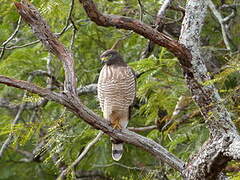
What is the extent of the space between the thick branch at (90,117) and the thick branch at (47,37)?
0.09 m

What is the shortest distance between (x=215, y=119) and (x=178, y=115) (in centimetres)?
209

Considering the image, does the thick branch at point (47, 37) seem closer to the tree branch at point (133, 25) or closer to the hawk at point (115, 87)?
the tree branch at point (133, 25)

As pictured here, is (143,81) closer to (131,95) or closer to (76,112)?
(131,95)

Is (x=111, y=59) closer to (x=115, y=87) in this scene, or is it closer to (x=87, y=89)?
(x=115, y=87)

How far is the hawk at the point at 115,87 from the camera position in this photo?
5.79m

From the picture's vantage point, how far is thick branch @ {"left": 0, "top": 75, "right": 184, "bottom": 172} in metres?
3.76

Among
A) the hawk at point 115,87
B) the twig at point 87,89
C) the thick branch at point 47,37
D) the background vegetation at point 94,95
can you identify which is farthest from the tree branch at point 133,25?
the twig at point 87,89

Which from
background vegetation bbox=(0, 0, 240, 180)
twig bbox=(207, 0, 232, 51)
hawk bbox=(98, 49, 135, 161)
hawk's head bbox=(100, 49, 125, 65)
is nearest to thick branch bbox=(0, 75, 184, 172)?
background vegetation bbox=(0, 0, 240, 180)

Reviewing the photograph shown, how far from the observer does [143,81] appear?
561cm

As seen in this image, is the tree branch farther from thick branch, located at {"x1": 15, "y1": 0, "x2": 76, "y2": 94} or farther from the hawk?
the hawk

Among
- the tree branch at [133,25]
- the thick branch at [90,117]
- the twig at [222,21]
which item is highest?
the twig at [222,21]

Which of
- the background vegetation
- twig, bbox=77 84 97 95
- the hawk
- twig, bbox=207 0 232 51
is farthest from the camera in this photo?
twig, bbox=77 84 97 95

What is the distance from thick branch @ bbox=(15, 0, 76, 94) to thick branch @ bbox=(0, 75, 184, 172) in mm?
89

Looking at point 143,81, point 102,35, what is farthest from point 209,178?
point 102,35
